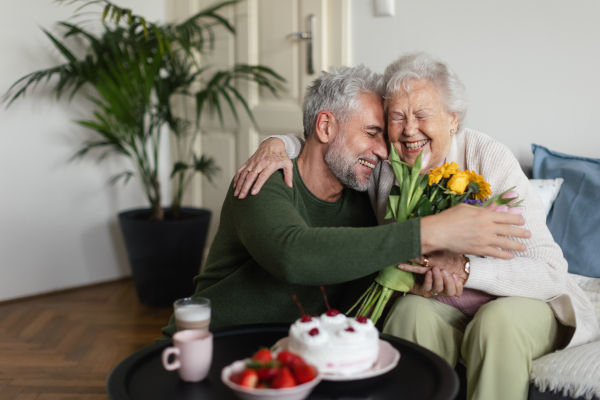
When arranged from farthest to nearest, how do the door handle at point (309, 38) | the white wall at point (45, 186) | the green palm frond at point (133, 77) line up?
the white wall at point (45, 186) < the door handle at point (309, 38) < the green palm frond at point (133, 77)

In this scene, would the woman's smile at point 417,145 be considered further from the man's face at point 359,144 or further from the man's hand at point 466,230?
the man's hand at point 466,230

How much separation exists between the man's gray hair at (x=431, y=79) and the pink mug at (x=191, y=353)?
91cm

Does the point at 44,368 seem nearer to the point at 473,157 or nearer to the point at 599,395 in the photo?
the point at 473,157

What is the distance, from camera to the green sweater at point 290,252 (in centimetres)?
124

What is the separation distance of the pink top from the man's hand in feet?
1.07

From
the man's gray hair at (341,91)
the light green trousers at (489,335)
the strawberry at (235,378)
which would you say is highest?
the man's gray hair at (341,91)

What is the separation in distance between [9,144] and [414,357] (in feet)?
8.97

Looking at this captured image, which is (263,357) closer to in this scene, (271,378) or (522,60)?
(271,378)

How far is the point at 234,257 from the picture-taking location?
1.59 metres

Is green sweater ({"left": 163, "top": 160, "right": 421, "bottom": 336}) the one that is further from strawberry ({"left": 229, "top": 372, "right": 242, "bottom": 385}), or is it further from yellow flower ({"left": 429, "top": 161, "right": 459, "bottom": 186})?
strawberry ({"left": 229, "top": 372, "right": 242, "bottom": 385})

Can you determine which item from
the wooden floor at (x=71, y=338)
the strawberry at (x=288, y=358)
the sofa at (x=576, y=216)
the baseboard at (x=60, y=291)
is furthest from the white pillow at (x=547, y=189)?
the baseboard at (x=60, y=291)

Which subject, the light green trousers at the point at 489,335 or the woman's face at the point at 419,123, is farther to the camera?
the woman's face at the point at 419,123

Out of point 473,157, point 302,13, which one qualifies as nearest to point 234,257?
point 473,157

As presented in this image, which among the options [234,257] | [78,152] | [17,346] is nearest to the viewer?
[234,257]
